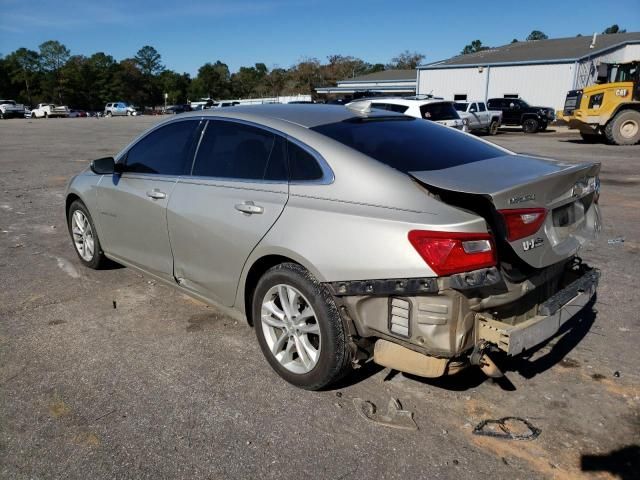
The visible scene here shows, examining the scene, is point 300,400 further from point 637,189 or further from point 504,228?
point 637,189

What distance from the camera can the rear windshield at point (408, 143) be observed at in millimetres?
3021

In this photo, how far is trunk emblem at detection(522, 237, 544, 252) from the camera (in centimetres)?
257

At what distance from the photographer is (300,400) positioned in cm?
302

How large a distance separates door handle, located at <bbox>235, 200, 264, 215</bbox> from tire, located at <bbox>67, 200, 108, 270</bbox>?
91.8 inches

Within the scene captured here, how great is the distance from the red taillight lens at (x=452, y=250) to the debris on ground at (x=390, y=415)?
91 cm

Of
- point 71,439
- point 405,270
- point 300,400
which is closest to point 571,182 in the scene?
point 405,270

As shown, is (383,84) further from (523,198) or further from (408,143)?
(523,198)

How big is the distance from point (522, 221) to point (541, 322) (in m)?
0.59

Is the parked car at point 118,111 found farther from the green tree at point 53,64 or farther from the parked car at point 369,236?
the parked car at point 369,236

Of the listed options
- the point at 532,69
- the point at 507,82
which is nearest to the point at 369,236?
the point at 532,69

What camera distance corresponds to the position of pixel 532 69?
125ft

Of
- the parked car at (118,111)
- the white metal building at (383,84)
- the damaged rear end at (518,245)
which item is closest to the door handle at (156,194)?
the damaged rear end at (518,245)

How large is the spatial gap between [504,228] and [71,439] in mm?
2462

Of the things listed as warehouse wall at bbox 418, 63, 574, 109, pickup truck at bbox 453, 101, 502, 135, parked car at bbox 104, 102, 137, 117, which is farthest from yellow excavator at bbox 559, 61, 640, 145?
parked car at bbox 104, 102, 137, 117
